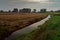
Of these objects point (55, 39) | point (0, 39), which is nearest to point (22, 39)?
point (0, 39)

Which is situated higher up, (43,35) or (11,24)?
(43,35)

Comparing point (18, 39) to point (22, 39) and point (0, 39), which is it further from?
point (0, 39)

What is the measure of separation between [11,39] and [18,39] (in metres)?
0.83

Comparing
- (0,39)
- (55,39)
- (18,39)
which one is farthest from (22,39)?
(55,39)

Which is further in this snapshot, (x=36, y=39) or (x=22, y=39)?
(x=22, y=39)

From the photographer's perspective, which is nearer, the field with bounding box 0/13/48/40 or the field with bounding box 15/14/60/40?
the field with bounding box 15/14/60/40

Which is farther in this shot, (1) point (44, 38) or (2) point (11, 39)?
(2) point (11, 39)

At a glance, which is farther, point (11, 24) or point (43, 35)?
point (11, 24)

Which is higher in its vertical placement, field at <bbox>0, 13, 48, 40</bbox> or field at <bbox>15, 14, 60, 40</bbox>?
field at <bbox>15, 14, 60, 40</bbox>

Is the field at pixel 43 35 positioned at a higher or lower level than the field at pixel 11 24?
higher

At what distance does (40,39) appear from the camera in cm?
2302

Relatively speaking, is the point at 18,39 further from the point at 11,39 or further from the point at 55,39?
the point at 55,39

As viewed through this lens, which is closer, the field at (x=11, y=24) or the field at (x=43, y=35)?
the field at (x=43, y=35)

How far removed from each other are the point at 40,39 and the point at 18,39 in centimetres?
376
